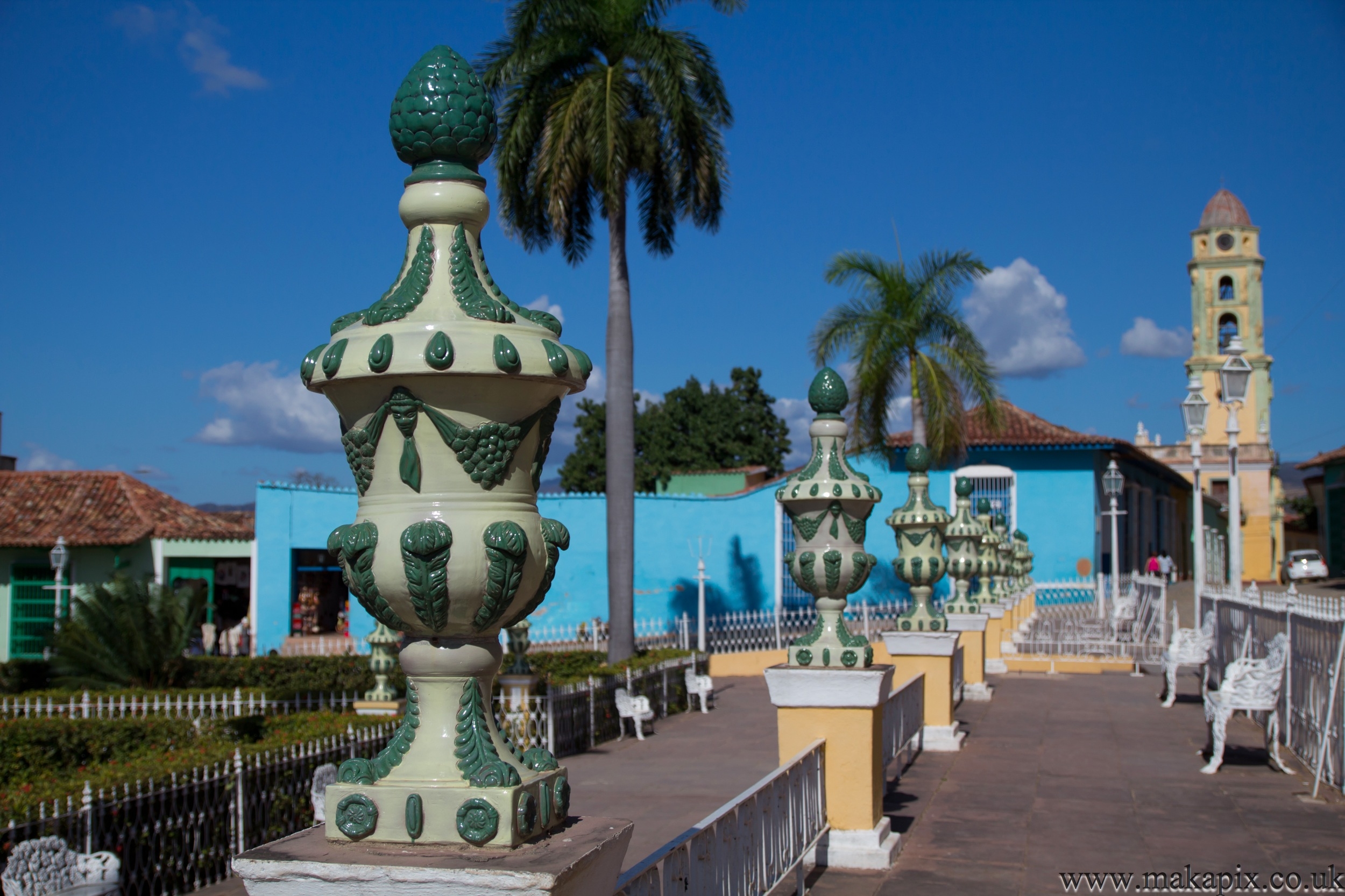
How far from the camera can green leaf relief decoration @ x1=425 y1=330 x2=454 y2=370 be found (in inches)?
104

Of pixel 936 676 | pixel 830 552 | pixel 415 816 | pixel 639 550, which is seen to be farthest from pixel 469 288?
pixel 639 550

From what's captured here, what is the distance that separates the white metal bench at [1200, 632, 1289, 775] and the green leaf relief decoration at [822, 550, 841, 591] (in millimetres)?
5132

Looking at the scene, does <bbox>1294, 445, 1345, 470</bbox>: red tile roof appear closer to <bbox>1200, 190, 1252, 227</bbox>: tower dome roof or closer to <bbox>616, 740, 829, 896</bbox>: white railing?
<bbox>1200, 190, 1252, 227</bbox>: tower dome roof

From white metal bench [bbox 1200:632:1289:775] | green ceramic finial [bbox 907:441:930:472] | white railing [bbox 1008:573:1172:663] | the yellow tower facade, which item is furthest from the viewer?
the yellow tower facade

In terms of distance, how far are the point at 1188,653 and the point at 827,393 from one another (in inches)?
356

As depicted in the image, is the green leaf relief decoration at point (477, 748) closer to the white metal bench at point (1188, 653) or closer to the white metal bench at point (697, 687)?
the white metal bench at point (1188, 653)

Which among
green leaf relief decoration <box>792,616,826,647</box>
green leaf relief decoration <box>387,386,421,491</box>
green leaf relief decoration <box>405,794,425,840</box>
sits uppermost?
green leaf relief decoration <box>387,386,421,491</box>

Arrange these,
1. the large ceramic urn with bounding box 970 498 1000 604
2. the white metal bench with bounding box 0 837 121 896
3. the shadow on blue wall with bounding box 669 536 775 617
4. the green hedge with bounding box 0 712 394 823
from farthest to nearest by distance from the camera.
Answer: the shadow on blue wall with bounding box 669 536 775 617
the large ceramic urn with bounding box 970 498 1000 604
the green hedge with bounding box 0 712 394 823
the white metal bench with bounding box 0 837 121 896

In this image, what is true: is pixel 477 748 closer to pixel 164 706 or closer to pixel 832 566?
pixel 832 566

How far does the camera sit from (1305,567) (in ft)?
116

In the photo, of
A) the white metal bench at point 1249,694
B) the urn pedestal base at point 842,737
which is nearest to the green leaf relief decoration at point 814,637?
the urn pedestal base at point 842,737

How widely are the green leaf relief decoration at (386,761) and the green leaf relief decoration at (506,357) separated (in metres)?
0.81

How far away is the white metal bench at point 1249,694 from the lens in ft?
31.1

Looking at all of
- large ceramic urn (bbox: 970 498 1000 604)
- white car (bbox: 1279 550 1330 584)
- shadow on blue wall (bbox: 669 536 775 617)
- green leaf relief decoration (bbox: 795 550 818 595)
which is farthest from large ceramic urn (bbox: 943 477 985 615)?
white car (bbox: 1279 550 1330 584)
